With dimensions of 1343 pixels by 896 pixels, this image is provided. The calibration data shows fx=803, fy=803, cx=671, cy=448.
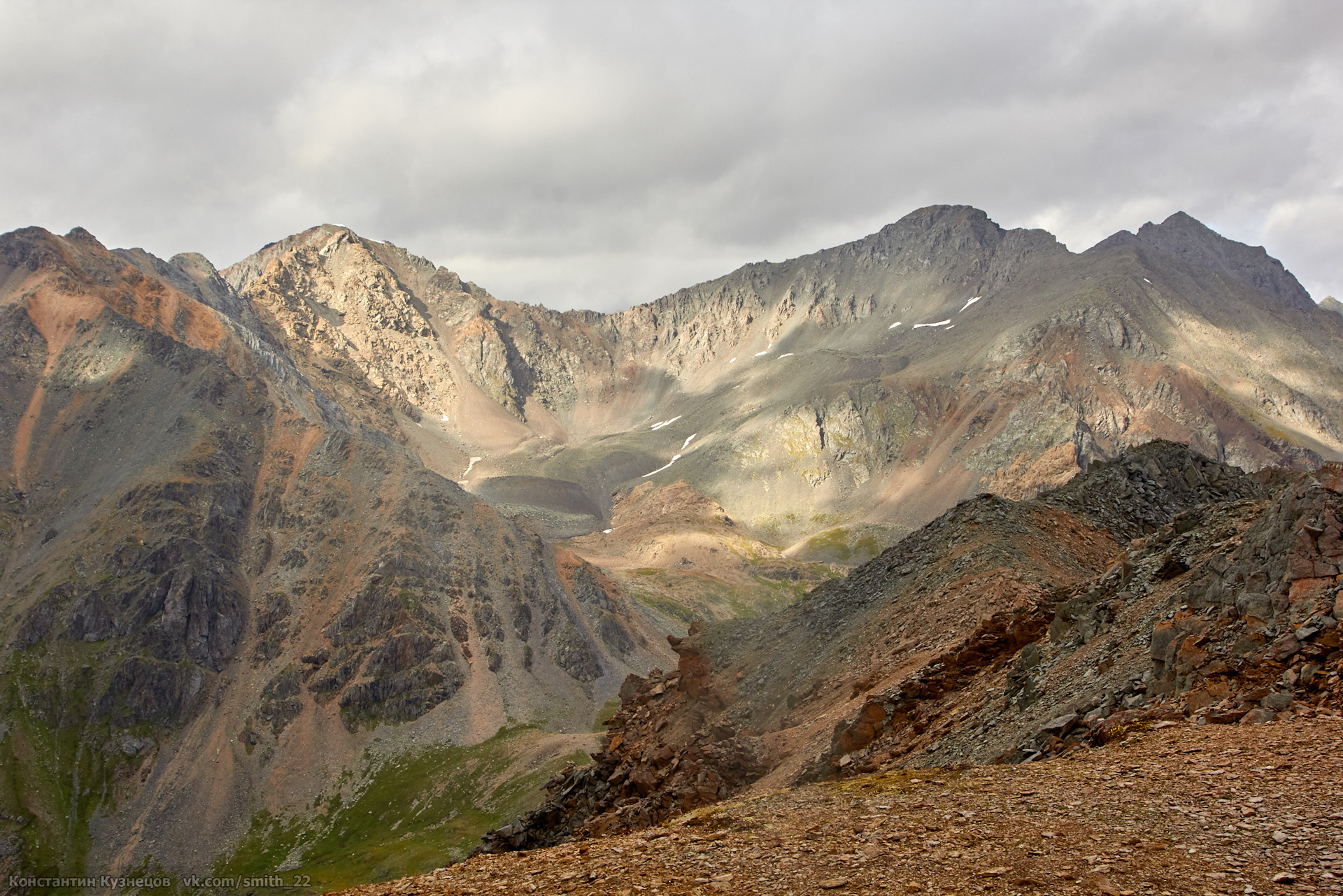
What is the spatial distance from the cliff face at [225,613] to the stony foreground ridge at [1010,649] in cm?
5970

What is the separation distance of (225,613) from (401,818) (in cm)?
4966

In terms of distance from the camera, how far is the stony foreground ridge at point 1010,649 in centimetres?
1773

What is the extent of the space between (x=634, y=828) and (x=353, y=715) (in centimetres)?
9383

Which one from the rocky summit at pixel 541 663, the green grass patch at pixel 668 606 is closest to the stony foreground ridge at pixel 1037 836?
the rocky summit at pixel 541 663

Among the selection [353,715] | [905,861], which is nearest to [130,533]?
[353,715]

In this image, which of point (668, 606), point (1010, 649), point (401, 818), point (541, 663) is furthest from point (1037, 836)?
point (668, 606)

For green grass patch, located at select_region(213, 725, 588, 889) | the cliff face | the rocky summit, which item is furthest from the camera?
the cliff face

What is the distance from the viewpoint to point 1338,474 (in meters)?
→ 24.2

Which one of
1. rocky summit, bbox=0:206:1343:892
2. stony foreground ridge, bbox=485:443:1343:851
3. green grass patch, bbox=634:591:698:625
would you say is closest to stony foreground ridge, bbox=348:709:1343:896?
rocky summit, bbox=0:206:1343:892

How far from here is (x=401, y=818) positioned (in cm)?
9312

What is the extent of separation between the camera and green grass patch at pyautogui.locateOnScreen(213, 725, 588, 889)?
82.9 m

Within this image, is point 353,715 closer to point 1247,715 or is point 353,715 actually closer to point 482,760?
point 482,760

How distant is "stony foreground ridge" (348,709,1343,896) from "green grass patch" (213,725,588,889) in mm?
71504

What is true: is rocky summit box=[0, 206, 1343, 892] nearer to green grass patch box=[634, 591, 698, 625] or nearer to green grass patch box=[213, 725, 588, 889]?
green grass patch box=[213, 725, 588, 889]
